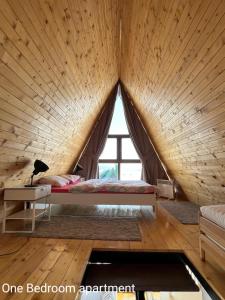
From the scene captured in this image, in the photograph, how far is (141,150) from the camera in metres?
6.23

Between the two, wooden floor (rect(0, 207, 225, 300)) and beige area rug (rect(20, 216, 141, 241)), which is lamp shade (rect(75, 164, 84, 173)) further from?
wooden floor (rect(0, 207, 225, 300))

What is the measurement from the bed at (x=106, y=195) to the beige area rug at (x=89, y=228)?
0.28 metres

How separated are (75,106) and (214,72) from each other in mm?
2318

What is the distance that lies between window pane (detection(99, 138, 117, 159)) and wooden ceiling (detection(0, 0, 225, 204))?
2.58 m

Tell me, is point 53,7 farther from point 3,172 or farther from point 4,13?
point 3,172

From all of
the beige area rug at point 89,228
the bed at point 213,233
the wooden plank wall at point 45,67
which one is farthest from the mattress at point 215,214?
the wooden plank wall at point 45,67

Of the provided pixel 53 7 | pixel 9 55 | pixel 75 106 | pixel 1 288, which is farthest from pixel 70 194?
pixel 53 7

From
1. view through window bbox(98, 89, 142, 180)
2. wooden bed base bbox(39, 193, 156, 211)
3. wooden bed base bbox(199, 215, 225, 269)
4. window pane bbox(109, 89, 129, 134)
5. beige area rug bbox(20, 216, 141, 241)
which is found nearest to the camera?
wooden bed base bbox(199, 215, 225, 269)

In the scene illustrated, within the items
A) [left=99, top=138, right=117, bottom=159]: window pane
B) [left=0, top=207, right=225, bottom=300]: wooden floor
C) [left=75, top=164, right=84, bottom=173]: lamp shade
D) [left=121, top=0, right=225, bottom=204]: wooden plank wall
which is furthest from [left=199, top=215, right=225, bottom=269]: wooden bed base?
[left=99, top=138, right=117, bottom=159]: window pane

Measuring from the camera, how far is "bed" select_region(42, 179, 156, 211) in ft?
12.0

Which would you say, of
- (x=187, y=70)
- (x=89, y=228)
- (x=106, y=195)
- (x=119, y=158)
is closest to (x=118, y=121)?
(x=119, y=158)

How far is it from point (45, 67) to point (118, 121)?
439 centimetres

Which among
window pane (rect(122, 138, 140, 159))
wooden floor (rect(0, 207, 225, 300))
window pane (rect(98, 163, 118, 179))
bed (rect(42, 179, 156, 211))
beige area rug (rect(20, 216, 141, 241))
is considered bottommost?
wooden floor (rect(0, 207, 225, 300))

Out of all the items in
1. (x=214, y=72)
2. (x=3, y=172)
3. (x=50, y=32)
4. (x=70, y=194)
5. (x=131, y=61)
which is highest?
(x=131, y=61)
